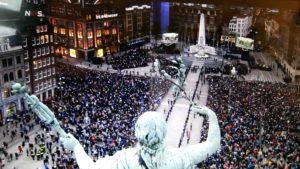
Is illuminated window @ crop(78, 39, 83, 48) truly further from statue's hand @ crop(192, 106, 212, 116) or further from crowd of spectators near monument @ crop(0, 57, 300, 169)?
statue's hand @ crop(192, 106, 212, 116)

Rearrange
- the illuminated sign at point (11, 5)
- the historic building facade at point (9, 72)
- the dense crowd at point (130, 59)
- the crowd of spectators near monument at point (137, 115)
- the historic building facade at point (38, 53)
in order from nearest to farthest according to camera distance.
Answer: the crowd of spectators near monument at point (137, 115), the historic building facade at point (9, 72), the historic building facade at point (38, 53), the illuminated sign at point (11, 5), the dense crowd at point (130, 59)

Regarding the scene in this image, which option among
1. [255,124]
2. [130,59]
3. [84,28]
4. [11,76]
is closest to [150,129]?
[255,124]

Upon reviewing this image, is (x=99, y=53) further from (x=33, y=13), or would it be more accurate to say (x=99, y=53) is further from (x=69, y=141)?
(x=69, y=141)

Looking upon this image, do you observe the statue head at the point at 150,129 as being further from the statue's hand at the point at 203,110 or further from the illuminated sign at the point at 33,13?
the illuminated sign at the point at 33,13

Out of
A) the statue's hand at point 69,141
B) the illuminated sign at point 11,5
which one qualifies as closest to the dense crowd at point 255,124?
the statue's hand at point 69,141

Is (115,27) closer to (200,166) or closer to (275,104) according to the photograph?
(275,104)

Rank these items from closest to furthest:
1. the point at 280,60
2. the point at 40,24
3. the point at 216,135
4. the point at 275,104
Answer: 1. the point at 216,135
2. the point at 275,104
3. the point at 40,24
4. the point at 280,60

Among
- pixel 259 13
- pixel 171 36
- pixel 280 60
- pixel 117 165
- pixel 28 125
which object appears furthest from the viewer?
pixel 259 13

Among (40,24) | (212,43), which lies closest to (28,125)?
(40,24)
